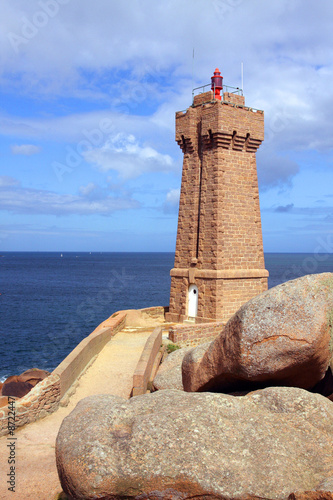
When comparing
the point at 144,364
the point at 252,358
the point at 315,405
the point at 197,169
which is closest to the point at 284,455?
the point at 315,405

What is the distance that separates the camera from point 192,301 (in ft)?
68.0

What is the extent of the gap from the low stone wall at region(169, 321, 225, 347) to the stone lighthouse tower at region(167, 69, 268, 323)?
112 centimetres

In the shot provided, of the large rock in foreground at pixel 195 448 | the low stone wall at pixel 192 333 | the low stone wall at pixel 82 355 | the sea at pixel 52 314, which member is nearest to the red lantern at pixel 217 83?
the low stone wall at pixel 192 333

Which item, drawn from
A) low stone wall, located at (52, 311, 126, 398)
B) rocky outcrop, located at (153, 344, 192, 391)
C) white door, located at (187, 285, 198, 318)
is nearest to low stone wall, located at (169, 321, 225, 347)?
white door, located at (187, 285, 198, 318)

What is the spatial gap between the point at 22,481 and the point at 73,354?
18.2 feet

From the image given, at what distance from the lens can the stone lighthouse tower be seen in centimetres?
1967

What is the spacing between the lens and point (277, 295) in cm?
732

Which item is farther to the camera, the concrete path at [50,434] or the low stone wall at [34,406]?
the low stone wall at [34,406]

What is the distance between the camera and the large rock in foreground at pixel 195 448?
5.65m

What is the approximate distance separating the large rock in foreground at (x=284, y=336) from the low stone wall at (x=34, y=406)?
4.84 metres

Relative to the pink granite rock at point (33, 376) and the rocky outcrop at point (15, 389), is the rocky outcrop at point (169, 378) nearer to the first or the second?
the rocky outcrop at point (15, 389)

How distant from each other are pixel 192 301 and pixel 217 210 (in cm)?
414

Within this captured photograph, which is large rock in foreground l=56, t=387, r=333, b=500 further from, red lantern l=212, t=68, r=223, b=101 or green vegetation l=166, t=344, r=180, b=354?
red lantern l=212, t=68, r=223, b=101

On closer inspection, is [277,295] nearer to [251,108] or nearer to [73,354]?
[73,354]
